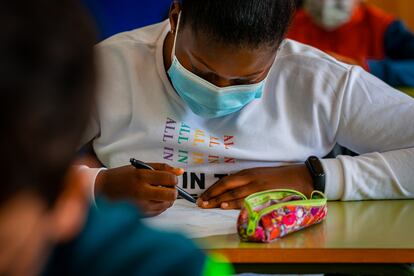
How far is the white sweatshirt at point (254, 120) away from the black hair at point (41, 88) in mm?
919

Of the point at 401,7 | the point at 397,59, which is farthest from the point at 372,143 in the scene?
the point at 401,7

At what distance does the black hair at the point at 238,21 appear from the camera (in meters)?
1.22

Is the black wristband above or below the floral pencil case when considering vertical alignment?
below

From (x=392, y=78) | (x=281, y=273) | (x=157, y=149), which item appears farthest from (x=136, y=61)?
(x=392, y=78)

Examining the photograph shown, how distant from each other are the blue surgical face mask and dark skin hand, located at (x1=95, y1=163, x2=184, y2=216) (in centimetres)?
17

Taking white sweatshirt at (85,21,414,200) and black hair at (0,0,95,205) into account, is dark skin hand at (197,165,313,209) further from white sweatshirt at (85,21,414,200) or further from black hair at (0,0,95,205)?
black hair at (0,0,95,205)

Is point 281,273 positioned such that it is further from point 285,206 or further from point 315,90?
point 315,90

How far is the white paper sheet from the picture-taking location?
1.10 metres

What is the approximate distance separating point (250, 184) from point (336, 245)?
262 millimetres

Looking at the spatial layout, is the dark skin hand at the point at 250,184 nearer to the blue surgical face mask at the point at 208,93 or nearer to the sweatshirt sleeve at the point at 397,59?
the blue surgical face mask at the point at 208,93

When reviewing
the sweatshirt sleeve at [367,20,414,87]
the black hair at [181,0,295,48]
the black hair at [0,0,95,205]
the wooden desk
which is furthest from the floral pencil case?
the sweatshirt sleeve at [367,20,414,87]

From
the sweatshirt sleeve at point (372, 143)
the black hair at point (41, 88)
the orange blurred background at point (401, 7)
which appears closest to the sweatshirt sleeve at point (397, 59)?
the orange blurred background at point (401, 7)

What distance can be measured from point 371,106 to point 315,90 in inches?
4.4

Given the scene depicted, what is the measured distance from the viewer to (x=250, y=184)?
125 centimetres
